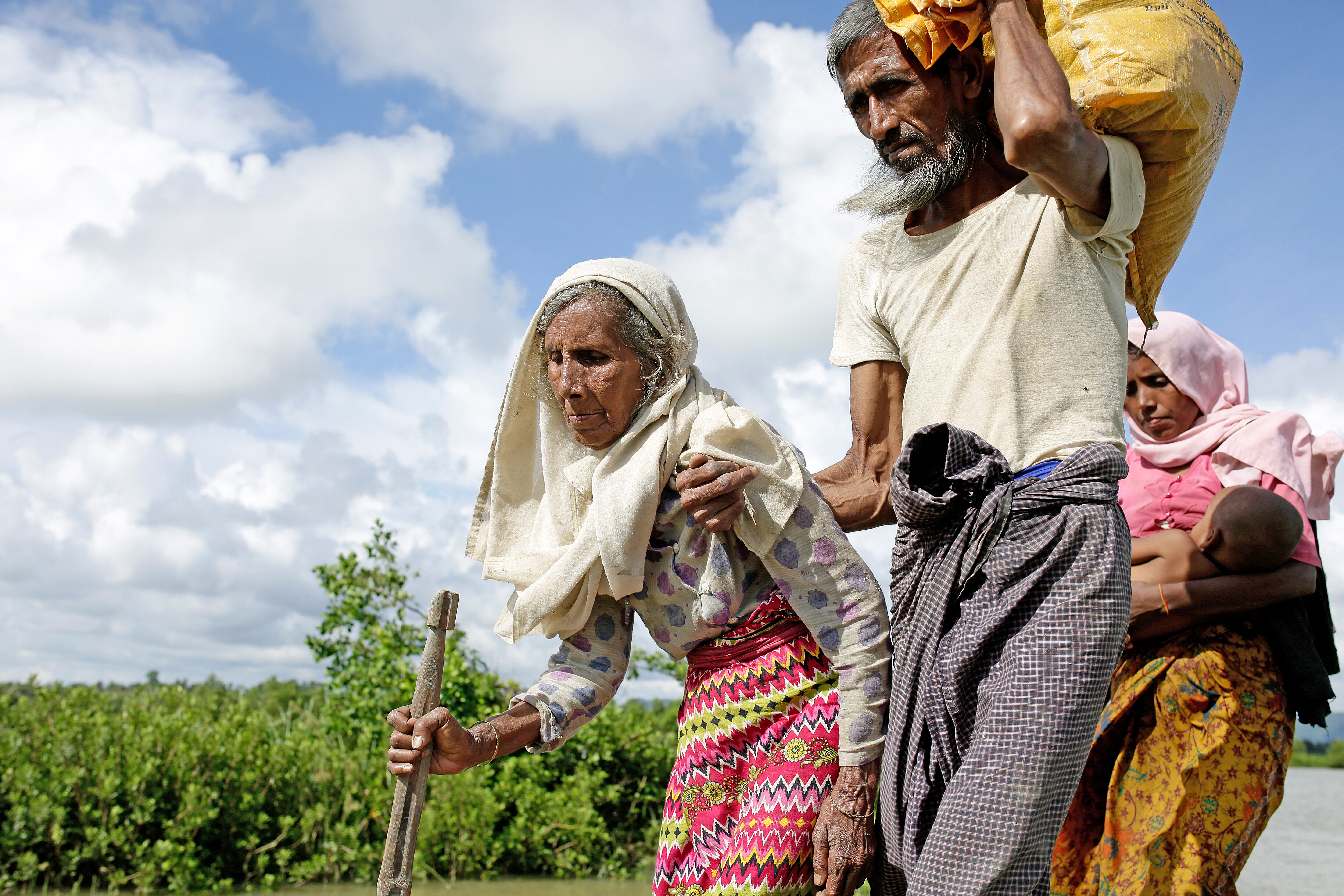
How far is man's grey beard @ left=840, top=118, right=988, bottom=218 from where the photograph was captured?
2342 mm

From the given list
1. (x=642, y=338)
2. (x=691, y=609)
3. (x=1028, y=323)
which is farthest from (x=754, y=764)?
(x=1028, y=323)

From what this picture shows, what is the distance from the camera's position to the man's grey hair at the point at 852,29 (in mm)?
2408

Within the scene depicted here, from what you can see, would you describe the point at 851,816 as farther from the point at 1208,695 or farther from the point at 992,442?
the point at 1208,695

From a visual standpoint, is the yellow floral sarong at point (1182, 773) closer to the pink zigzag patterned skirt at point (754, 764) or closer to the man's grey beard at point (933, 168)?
the pink zigzag patterned skirt at point (754, 764)

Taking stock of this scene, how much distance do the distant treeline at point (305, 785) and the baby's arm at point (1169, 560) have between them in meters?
4.28

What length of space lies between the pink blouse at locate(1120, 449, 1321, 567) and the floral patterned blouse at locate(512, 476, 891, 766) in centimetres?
109

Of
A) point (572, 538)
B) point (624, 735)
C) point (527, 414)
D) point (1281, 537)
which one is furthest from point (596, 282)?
point (624, 735)

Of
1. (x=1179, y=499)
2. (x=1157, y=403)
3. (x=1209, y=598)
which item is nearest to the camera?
(x=1209, y=598)

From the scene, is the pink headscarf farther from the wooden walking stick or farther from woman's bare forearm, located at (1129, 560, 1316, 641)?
the wooden walking stick

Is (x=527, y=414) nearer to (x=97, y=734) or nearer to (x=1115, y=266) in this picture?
(x=1115, y=266)

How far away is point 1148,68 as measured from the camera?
6.38 feet

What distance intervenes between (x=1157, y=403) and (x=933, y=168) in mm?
1385

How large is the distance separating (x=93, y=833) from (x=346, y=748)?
156cm

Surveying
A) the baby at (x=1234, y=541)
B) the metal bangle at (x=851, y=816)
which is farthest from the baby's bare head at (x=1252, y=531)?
the metal bangle at (x=851, y=816)
